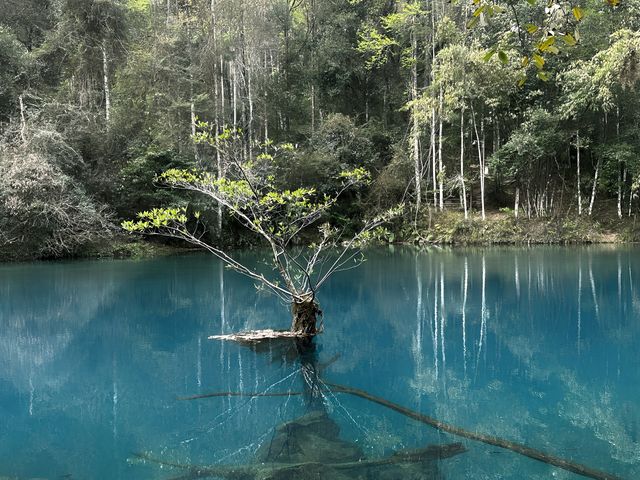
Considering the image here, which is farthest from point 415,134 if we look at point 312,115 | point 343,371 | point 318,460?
point 318,460

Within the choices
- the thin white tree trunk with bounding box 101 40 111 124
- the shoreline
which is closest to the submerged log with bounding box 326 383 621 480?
the shoreline

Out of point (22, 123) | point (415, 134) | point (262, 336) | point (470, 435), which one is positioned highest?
point (22, 123)

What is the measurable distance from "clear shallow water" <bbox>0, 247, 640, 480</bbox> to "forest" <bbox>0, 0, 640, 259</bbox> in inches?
332

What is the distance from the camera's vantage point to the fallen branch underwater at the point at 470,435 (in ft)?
11.4

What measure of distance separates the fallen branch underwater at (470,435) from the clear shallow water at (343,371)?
0.29 feet

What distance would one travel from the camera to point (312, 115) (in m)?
26.1

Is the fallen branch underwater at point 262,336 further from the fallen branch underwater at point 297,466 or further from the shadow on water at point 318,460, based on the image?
the fallen branch underwater at point 297,466

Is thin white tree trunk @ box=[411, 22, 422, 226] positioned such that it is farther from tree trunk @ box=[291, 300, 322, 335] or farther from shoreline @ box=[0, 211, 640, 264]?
tree trunk @ box=[291, 300, 322, 335]

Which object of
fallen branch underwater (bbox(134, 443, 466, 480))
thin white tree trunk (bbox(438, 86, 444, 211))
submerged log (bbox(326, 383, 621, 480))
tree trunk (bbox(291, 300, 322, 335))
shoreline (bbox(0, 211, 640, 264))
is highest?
thin white tree trunk (bbox(438, 86, 444, 211))

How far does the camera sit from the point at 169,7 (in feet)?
76.6

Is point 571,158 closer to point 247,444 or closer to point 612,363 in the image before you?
point 612,363

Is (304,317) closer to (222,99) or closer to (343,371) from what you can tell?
(343,371)

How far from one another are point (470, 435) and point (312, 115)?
23.4m

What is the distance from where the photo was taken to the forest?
18547 millimetres
